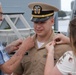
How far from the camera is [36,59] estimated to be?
2.67 meters

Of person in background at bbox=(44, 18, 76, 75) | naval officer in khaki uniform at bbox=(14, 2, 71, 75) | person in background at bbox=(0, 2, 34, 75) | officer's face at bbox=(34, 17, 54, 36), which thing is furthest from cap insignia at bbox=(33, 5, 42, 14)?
person in background at bbox=(44, 18, 76, 75)

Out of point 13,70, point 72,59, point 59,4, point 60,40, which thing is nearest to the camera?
point 72,59

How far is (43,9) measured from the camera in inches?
108

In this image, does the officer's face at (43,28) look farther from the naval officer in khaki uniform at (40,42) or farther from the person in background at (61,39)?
the person in background at (61,39)

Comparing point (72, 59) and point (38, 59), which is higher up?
point (72, 59)

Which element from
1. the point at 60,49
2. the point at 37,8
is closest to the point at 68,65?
the point at 60,49

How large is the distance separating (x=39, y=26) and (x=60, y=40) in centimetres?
22

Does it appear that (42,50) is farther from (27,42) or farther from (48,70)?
(48,70)

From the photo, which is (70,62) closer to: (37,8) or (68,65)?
(68,65)

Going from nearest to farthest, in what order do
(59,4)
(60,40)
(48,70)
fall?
(48,70) → (60,40) → (59,4)

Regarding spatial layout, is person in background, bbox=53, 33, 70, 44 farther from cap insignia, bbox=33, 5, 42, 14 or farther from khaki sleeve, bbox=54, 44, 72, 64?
cap insignia, bbox=33, 5, 42, 14

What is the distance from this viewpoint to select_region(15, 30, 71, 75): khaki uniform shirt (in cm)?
262

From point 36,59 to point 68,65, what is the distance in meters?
0.69

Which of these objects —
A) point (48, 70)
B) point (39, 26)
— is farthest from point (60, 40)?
point (48, 70)
